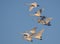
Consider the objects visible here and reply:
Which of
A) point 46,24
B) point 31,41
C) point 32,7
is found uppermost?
point 32,7

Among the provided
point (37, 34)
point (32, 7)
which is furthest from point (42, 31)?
point (32, 7)

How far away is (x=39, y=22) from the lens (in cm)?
368

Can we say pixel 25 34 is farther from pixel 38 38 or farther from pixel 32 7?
pixel 32 7

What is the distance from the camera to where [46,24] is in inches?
143

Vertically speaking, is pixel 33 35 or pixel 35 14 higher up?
pixel 35 14

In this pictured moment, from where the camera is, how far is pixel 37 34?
3533mm

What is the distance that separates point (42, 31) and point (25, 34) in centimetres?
25

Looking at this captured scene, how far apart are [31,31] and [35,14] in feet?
0.86

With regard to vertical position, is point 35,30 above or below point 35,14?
below

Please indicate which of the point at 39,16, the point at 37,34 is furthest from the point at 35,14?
the point at 37,34

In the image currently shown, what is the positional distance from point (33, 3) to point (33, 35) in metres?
0.49

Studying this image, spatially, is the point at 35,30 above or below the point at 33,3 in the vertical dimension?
below

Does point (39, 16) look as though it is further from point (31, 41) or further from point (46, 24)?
point (31, 41)

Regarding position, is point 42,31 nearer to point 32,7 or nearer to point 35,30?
point 35,30
